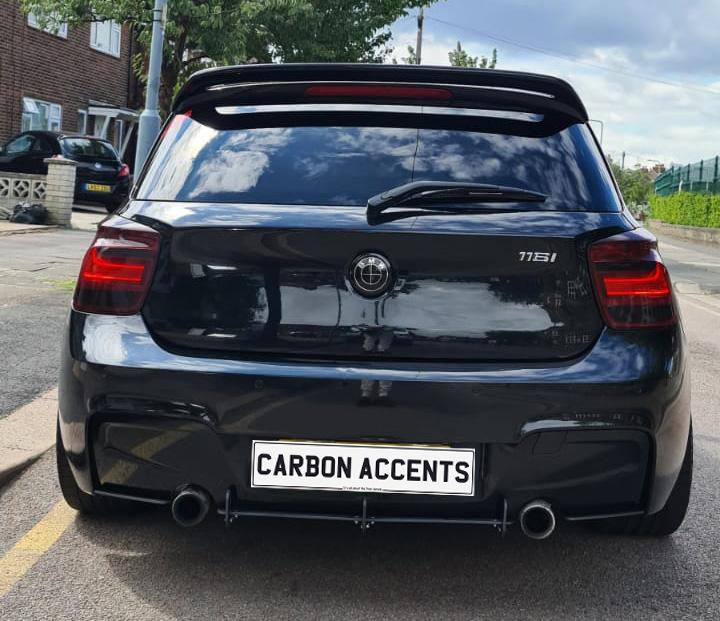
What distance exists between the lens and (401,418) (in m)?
2.91

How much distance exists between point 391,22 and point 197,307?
24325 mm

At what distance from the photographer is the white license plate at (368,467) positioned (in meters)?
2.94

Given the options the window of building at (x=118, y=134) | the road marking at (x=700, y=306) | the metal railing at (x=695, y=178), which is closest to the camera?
the road marking at (x=700, y=306)

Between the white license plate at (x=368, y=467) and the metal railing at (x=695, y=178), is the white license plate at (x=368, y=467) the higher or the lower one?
the lower one

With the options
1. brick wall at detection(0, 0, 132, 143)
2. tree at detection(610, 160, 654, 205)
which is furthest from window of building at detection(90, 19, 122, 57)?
tree at detection(610, 160, 654, 205)

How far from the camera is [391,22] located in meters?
26.2

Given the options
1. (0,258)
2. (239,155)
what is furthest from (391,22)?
(239,155)

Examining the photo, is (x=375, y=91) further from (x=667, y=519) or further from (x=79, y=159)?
(x=79, y=159)

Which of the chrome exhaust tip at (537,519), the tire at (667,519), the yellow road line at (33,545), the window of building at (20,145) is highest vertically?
the window of building at (20,145)

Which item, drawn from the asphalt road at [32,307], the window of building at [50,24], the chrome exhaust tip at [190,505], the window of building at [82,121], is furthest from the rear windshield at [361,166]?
the window of building at [82,121]

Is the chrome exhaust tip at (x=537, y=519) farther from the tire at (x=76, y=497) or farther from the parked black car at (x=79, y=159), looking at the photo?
the parked black car at (x=79, y=159)

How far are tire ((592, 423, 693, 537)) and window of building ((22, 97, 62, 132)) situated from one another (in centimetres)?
2547

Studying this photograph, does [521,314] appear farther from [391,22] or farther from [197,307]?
[391,22]

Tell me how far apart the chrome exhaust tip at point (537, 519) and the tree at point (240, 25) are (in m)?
17.0
